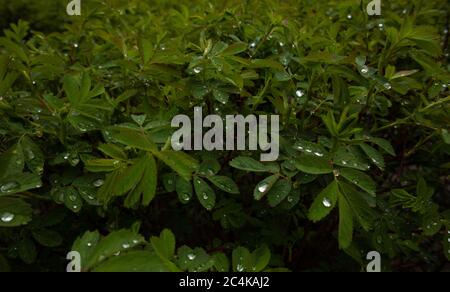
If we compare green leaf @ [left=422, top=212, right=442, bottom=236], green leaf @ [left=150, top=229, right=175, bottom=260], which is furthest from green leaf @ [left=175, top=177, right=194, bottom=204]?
green leaf @ [left=422, top=212, right=442, bottom=236]

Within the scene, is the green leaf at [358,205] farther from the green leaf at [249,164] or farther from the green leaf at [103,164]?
the green leaf at [103,164]

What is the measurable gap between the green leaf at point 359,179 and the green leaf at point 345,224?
0.19 feet

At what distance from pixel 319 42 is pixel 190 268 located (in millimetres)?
943

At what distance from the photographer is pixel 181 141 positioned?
50.9 inches

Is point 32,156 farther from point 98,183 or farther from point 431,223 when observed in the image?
point 431,223

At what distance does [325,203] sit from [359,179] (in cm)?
12

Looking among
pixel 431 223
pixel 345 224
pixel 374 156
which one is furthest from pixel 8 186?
pixel 431 223

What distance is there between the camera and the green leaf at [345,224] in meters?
1.09

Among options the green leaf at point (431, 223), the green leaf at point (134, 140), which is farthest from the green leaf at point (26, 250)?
the green leaf at point (431, 223)

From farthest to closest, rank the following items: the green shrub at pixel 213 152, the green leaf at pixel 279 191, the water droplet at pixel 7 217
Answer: the green leaf at pixel 279 191 < the green shrub at pixel 213 152 < the water droplet at pixel 7 217
